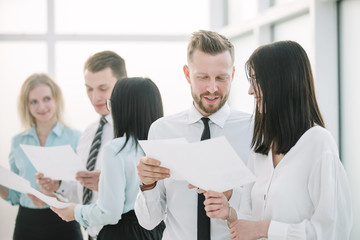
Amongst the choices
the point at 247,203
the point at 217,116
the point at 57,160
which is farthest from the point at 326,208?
the point at 57,160

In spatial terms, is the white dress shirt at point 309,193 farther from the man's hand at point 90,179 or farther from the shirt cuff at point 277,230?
the man's hand at point 90,179

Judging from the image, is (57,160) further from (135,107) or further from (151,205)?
(151,205)

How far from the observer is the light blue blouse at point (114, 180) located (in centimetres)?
196

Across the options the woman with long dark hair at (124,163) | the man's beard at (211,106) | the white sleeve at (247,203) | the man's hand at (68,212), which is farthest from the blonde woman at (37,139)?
the white sleeve at (247,203)

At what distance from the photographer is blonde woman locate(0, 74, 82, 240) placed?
9.45ft

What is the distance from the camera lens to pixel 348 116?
2699 mm

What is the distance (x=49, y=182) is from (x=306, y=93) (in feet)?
5.65

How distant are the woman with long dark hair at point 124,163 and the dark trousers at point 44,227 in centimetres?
84

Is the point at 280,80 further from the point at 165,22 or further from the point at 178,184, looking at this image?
the point at 165,22

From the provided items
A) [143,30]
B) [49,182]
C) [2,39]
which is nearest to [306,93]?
[49,182]

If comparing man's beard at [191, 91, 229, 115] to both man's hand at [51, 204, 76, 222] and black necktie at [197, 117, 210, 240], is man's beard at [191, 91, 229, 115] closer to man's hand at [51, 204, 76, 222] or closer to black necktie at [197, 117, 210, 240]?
black necktie at [197, 117, 210, 240]

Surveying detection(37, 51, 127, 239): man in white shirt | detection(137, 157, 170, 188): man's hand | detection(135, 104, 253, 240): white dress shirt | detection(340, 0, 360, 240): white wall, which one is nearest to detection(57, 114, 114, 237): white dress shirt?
detection(37, 51, 127, 239): man in white shirt

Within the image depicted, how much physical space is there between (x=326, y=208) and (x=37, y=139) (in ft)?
7.78

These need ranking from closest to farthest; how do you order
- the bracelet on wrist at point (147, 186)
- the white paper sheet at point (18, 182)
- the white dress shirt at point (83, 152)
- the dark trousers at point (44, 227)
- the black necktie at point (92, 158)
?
the bracelet on wrist at point (147, 186)
the white paper sheet at point (18, 182)
the black necktie at point (92, 158)
the white dress shirt at point (83, 152)
the dark trousers at point (44, 227)
